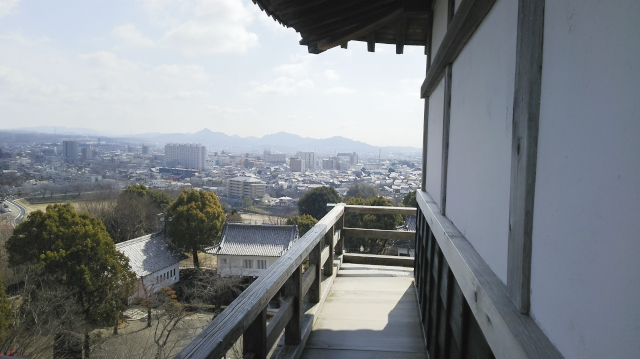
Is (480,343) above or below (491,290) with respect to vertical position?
below

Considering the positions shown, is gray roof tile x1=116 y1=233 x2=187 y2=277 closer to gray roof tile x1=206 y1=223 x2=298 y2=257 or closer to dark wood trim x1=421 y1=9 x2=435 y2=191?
gray roof tile x1=206 y1=223 x2=298 y2=257

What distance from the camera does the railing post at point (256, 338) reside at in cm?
118

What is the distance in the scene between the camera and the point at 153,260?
17.5 m

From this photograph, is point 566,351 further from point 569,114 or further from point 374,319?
point 374,319

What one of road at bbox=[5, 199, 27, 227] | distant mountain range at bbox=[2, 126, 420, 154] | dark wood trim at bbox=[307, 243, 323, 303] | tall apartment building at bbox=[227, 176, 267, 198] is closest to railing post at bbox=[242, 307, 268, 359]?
dark wood trim at bbox=[307, 243, 323, 303]

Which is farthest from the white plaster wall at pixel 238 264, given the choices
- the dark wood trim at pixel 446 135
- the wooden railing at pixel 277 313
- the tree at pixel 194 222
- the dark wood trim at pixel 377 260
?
the dark wood trim at pixel 446 135

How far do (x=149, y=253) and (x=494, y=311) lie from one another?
62.4 feet

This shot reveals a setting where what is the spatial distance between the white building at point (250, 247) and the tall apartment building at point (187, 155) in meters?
62.3

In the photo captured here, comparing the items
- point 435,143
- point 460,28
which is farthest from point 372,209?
point 460,28

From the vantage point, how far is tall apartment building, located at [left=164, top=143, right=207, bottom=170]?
79.1 m

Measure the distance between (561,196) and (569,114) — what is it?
5.4 inches

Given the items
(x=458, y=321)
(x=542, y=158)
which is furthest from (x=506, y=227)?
(x=458, y=321)

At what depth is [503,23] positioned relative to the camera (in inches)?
41.6

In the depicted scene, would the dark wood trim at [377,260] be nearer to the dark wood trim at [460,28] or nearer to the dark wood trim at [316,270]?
the dark wood trim at [316,270]
